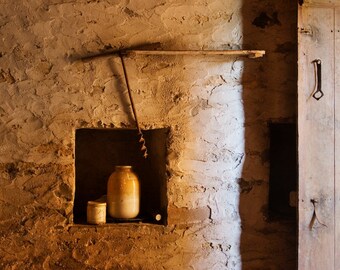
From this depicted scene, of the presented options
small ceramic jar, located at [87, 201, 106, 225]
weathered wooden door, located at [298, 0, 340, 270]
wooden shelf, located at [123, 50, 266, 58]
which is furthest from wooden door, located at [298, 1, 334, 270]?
small ceramic jar, located at [87, 201, 106, 225]

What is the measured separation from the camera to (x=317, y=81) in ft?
5.98

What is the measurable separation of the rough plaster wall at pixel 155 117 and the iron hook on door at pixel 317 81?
0.11 meters

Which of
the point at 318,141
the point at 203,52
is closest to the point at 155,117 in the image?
the point at 203,52

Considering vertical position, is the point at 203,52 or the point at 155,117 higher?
the point at 203,52

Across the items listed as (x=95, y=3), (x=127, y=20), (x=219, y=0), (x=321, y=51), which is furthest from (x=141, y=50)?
(x=321, y=51)

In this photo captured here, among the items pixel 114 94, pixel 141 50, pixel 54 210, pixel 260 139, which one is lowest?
pixel 54 210

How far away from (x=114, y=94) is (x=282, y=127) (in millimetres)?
781

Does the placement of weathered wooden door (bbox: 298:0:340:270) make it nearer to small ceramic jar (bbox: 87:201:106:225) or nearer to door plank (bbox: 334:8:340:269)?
door plank (bbox: 334:8:340:269)

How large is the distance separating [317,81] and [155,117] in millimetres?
673

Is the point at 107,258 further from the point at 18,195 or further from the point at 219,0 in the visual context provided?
the point at 219,0

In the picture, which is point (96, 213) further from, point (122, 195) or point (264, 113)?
point (264, 113)

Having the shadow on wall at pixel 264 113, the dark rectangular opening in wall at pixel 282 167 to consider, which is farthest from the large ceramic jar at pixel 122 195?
the dark rectangular opening in wall at pixel 282 167

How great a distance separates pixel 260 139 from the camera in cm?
189

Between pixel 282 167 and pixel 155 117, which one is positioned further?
pixel 282 167
